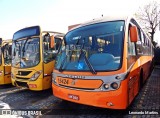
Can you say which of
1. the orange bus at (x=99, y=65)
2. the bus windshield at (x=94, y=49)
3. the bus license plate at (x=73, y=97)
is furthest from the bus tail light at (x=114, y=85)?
the bus license plate at (x=73, y=97)

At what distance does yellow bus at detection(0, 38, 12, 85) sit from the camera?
9102 millimetres

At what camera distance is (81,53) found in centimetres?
529

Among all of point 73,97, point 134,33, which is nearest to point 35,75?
point 73,97

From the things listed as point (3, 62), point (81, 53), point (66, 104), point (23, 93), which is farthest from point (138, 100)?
point (3, 62)

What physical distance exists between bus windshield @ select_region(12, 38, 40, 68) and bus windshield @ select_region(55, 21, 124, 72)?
1.63m

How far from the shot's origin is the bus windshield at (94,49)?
4.88m

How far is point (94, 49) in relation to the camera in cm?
532

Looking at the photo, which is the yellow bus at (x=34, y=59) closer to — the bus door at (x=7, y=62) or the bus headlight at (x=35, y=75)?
the bus headlight at (x=35, y=75)

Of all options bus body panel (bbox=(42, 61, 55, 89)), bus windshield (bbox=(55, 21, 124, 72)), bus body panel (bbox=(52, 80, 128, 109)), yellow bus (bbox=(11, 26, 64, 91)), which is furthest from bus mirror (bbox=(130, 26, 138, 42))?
bus body panel (bbox=(42, 61, 55, 89))

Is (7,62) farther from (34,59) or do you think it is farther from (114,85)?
(114,85)

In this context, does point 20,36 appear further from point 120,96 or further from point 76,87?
point 120,96

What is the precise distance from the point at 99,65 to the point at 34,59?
3.28 meters

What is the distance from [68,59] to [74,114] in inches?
61.9

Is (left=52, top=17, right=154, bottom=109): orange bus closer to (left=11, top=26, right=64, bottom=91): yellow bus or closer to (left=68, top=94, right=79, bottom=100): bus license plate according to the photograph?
(left=68, top=94, right=79, bottom=100): bus license plate
